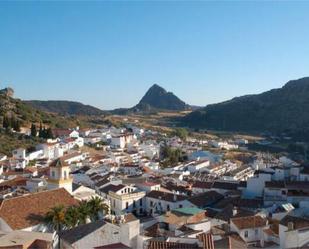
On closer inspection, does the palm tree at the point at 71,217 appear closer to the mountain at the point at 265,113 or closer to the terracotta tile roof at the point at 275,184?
the terracotta tile roof at the point at 275,184

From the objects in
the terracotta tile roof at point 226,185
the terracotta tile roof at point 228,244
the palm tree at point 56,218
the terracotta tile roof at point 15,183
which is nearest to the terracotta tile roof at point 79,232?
the palm tree at point 56,218

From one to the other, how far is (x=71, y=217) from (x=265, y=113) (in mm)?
139976

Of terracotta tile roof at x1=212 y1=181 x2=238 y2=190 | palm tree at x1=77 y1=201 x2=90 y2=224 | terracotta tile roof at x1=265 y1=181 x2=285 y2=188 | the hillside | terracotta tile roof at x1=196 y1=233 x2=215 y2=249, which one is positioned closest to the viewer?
terracotta tile roof at x1=196 y1=233 x2=215 y2=249

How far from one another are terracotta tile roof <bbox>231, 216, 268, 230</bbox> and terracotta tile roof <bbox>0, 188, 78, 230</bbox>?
35.5ft

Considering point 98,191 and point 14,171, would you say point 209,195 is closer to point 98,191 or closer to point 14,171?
point 98,191

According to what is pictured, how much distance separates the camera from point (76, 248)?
2084 cm

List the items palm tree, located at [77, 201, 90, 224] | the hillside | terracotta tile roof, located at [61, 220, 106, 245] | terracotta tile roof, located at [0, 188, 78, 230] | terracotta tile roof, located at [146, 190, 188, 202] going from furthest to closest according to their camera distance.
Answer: the hillside
terracotta tile roof, located at [146, 190, 188, 202]
palm tree, located at [77, 201, 90, 224]
terracotta tile roof, located at [0, 188, 78, 230]
terracotta tile roof, located at [61, 220, 106, 245]

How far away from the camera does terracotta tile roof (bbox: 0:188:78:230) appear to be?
26938mm

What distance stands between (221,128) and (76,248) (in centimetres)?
14506

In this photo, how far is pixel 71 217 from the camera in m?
28.2

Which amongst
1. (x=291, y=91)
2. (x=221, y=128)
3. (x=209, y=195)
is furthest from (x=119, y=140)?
(x=291, y=91)

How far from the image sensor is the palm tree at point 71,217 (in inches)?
1096

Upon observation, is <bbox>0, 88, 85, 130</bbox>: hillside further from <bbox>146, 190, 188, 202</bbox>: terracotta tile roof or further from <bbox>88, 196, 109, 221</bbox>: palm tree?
<bbox>88, 196, 109, 221</bbox>: palm tree

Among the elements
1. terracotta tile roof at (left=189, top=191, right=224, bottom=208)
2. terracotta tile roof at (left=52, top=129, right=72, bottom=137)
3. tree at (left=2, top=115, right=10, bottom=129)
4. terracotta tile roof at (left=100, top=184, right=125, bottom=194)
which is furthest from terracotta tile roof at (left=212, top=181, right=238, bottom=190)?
terracotta tile roof at (left=52, top=129, right=72, bottom=137)
